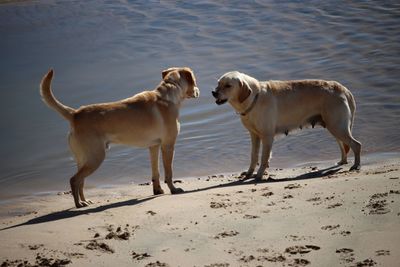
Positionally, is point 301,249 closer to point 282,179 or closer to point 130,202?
point 130,202

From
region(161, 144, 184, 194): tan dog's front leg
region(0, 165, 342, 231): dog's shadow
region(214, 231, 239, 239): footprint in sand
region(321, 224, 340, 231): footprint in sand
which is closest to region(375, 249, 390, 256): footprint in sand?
region(321, 224, 340, 231): footprint in sand

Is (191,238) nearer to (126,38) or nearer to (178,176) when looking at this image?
(178,176)

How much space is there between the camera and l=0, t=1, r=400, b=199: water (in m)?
9.77

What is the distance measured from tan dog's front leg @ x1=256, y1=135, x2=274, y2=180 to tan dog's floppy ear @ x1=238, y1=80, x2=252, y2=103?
0.58 metres

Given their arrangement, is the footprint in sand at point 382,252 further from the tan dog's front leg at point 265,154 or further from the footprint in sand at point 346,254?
the tan dog's front leg at point 265,154

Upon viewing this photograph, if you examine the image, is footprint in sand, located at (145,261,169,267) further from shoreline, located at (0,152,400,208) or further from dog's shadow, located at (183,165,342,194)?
shoreline, located at (0,152,400,208)

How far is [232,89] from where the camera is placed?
336 inches


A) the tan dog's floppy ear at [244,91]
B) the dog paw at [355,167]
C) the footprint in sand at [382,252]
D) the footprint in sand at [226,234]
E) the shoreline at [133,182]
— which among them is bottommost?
the shoreline at [133,182]

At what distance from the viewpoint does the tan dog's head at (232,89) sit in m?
8.52

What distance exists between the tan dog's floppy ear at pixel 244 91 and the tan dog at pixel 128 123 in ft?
1.86

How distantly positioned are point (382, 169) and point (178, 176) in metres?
2.71

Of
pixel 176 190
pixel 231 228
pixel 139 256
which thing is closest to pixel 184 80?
pixel 176 190

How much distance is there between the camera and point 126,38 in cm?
1549

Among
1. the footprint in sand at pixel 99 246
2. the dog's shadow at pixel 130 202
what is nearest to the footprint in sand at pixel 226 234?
the footprint in sand at pixel 99 246
